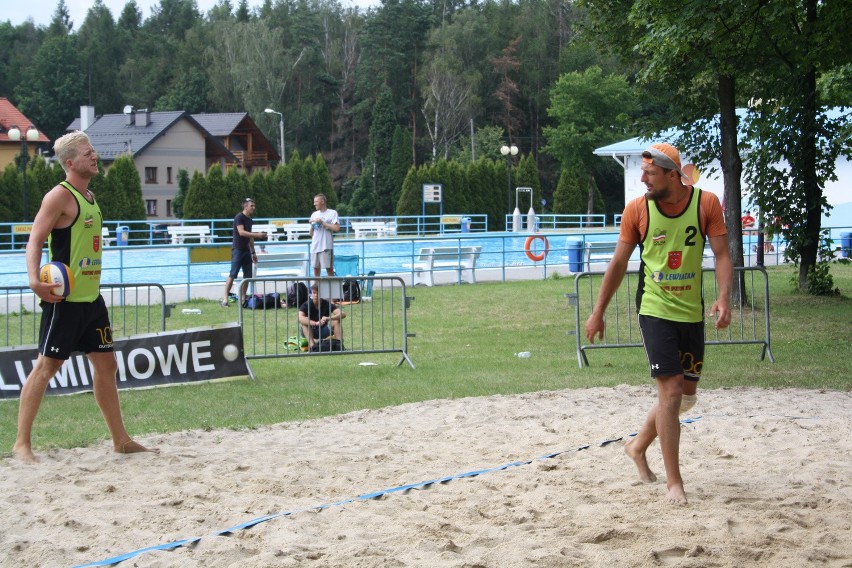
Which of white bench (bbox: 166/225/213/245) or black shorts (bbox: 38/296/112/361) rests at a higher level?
white bench (bbox: 166/225/213/245)

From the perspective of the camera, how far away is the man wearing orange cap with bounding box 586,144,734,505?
20.0 feet

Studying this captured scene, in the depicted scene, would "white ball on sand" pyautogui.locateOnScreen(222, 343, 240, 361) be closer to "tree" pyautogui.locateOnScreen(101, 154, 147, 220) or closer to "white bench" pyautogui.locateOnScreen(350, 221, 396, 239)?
"tree" pyautogui.locateOnScreen(101, 154, 147, 220)

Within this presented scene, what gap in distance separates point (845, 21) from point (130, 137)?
6571 centimetres

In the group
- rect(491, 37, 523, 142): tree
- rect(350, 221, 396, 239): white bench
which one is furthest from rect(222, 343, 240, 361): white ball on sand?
rect(491, 37, 523, 142): tree

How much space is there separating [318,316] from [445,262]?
14174mm

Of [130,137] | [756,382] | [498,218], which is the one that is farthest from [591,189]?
[756,382]

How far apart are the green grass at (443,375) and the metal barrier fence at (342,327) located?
24 cm

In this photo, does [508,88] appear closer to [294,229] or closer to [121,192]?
[121,192]

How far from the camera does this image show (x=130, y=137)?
75.3 meters

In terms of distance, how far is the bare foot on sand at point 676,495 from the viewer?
602 cm

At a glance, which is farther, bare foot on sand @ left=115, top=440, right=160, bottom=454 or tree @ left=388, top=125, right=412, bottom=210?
tree @ left=388, top=125, right=412, bottom=210

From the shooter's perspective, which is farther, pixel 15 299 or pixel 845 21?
pixel 15 299

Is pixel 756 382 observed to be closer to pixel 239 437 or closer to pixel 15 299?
pixel 239 437

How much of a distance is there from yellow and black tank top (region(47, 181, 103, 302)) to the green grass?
4.76 ft
